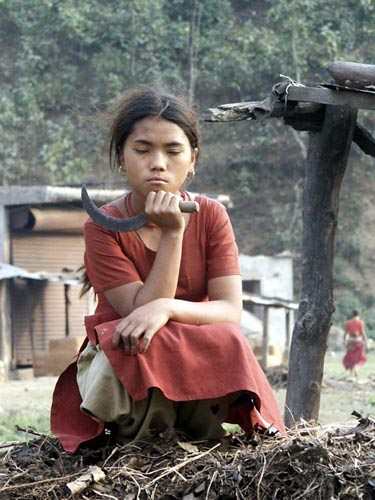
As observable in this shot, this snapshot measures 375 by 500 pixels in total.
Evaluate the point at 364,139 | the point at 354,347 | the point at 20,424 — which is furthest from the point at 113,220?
the point at 354,347

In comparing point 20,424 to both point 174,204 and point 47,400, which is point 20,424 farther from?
point 174,204

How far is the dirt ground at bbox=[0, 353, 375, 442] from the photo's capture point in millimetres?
10398

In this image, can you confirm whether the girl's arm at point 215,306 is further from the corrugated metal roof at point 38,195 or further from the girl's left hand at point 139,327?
the corrugated metal roof at point 38,195

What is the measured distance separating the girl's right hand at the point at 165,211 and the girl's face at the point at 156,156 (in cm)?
10

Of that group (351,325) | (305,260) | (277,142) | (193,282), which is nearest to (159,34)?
(277,142)

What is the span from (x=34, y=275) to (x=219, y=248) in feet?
46.2

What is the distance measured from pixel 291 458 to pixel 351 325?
16.1 m

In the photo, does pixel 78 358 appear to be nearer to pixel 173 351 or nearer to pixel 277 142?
pixel 173 351

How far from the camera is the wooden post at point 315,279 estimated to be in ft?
18.5

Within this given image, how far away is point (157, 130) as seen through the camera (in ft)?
10.5

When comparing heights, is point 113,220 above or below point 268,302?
above

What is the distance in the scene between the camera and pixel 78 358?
327 centimetres

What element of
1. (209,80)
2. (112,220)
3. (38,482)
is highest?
(209,80)

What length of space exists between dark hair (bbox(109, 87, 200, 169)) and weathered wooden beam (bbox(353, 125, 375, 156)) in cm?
271
